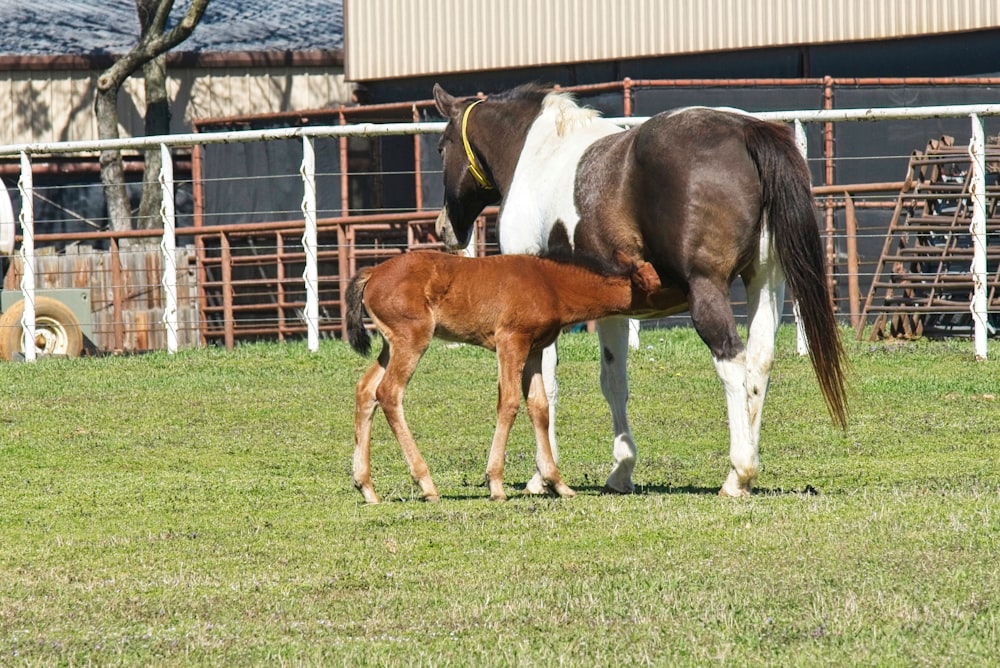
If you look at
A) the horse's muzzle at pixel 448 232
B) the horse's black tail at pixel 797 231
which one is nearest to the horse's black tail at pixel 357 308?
the horse's black tail at pixel 797 231

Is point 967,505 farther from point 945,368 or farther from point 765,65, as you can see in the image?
point 765,65

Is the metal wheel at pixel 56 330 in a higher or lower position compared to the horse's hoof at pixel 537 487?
lower

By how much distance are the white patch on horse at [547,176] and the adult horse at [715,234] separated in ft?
0.08

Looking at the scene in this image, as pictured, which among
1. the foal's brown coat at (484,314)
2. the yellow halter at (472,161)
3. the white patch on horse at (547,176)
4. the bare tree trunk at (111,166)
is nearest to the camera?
the foal's brown coat at (484,314)

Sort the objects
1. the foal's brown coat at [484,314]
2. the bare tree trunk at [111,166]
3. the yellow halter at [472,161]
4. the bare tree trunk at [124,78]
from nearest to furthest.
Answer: the foal's brown coat at [484,314] < the yellow halter at [472,161] < the bare tree trunk at [124,78] < the bare tree trunk at [111,166]

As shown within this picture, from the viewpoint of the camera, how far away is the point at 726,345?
336 inches

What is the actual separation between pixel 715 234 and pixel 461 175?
3277 mm

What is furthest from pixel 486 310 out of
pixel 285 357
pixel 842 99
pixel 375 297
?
pixel 842 99

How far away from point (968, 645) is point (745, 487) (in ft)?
11.3

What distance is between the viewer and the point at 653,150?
885 cm

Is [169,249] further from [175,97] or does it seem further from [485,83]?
[175,97]

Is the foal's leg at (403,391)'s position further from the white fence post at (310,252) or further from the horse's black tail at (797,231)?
the white fence post at (310,252)

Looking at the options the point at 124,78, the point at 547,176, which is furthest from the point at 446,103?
the point at 124,78

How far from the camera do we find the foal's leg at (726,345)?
336 inches
